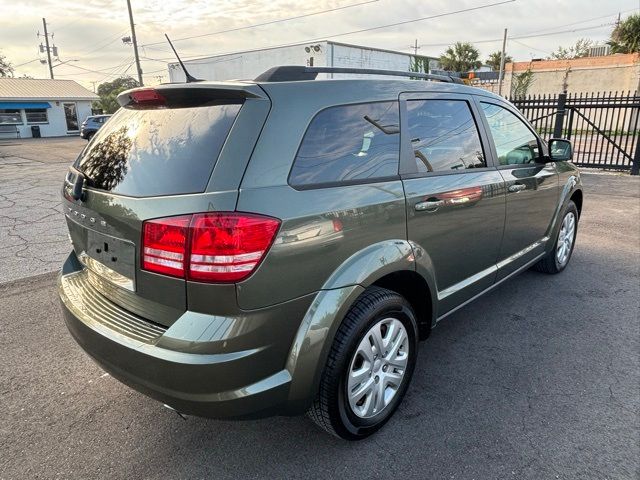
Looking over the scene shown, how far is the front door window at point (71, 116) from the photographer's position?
1576 inches

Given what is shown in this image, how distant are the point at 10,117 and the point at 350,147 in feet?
142

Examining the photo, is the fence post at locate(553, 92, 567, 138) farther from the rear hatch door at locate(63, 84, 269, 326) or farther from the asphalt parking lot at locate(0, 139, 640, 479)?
the rear hatch door at locate(63, 84, 269, 326)

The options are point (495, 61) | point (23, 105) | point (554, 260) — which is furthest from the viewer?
point (495, 61)

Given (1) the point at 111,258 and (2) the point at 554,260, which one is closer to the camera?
(1) the point at 111,258

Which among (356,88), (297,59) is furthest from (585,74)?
(356,88)

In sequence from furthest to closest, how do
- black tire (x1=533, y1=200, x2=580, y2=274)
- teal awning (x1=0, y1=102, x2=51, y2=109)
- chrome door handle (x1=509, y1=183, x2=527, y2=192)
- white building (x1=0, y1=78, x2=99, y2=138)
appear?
1. white building (x1=0, y1=78, x2=99, y2=138)
2. teal awning (x1=0, y1=102, x2=51, y2=109)
3. black tire (x1=533, y1=200, x2=580, y2=274)
4. chrome door handle (x1=509, y1=183, x2=527, y2=192)

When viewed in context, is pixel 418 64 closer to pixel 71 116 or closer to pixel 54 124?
pixel 71 116

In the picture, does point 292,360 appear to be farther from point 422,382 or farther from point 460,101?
point 460,101

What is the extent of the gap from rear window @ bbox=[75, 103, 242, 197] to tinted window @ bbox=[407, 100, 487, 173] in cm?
118

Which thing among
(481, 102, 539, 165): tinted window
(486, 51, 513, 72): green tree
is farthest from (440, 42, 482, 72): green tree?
(481, 102, 539, 165): tinted window

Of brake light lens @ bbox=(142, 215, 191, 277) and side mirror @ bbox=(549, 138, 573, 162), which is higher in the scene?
side mirror @ bbox=(549, 138, 573, 162)

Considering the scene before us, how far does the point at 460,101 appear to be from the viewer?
10.3ft

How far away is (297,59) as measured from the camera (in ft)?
85.6

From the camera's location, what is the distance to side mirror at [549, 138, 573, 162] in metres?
4.03
